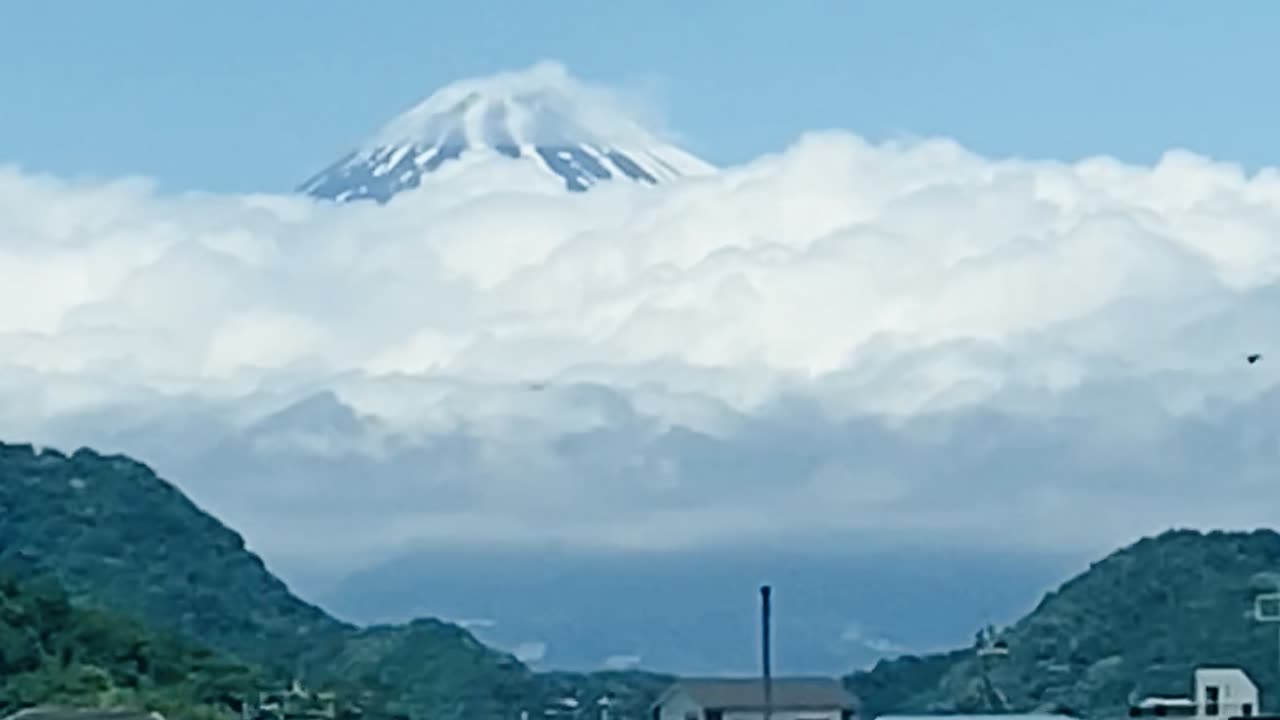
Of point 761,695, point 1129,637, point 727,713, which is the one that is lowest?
point 727,713

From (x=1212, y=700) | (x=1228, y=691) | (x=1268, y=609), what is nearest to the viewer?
(x=1212, y=700)

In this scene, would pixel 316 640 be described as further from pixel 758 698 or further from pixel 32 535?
pixel 758 698

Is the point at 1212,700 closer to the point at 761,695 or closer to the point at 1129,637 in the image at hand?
the point at 761,695

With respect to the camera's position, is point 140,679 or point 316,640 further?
point 316,640

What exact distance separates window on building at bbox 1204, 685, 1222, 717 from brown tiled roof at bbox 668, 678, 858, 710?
107ft

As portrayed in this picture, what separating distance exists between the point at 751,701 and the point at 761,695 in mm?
490

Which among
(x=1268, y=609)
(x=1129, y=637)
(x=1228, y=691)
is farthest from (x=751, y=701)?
(x=1228, y=691)

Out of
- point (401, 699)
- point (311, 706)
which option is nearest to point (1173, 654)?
point (401, 699)

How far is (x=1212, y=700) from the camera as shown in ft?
283

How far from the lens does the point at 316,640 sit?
162000 mm

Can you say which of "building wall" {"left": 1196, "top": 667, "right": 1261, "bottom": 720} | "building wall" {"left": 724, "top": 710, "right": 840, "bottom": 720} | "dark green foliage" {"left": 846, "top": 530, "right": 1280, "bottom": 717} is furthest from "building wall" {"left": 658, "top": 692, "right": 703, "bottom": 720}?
"building wall" {"left": 1196, "top": 667, "right": 1261, "bottom": 720}

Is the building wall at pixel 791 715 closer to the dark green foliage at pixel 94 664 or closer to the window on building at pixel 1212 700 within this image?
the dark green foliage at pixel 94 664

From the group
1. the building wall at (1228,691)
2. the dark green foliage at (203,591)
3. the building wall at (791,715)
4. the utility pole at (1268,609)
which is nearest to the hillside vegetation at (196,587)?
the dark green foliage at (203,591)

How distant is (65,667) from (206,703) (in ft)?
13.6
